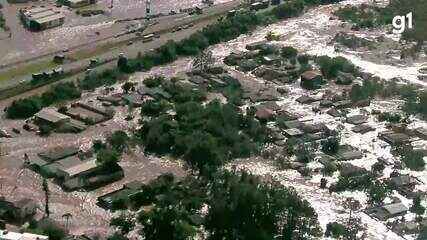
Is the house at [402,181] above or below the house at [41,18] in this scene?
below

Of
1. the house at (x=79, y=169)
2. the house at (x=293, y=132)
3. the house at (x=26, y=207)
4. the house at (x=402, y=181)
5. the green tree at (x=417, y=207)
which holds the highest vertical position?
the house at (x=79, y=169)

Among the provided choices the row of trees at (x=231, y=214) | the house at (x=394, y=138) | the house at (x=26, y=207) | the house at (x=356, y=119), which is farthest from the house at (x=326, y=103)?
the house at (x=26, y=207)

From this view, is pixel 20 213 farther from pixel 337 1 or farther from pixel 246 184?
pixel 337 1

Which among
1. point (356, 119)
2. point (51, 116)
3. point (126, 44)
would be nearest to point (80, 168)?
point (51, 116)

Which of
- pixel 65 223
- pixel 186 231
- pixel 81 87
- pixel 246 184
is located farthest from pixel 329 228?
pixel 81 87

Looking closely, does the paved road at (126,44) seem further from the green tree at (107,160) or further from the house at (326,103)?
the house at (326,103)

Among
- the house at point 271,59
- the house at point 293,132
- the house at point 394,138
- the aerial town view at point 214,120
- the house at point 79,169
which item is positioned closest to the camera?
the aerial town view at point 214,120
